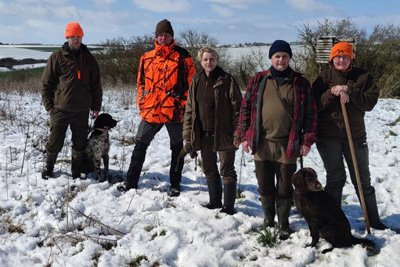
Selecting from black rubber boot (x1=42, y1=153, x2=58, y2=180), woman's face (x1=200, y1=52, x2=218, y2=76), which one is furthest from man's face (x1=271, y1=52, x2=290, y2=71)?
black rubber boot (x1=42, y1=153, x2=58, y2=180)

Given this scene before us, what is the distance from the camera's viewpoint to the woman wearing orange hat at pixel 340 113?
120 inches

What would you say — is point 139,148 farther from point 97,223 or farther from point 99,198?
point 97,223

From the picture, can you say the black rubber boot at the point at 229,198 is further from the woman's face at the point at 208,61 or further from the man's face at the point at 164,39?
the man's face at the point at 164,39

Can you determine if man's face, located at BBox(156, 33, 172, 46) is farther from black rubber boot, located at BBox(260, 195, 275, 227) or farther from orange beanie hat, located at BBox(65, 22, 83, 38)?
black rubber boot, located at BBox(260, 195, 275, 227)

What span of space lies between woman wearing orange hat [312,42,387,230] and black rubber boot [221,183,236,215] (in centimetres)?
105

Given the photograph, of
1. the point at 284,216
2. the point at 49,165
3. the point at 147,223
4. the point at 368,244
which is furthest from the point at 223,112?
the point at 49,165

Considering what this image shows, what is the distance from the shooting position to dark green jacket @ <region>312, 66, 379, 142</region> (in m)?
3.05

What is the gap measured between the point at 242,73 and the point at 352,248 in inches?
647

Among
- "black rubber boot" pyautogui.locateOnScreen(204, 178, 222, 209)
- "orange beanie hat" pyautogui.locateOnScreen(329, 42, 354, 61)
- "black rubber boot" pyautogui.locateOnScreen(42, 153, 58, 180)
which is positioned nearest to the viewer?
"orange beanie hat" pyautogui.locateOnScreen(329, 42, 354, 61)

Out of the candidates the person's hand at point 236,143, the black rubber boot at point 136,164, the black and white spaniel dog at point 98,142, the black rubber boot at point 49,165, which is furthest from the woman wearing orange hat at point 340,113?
the black rubber boot at point 49,165

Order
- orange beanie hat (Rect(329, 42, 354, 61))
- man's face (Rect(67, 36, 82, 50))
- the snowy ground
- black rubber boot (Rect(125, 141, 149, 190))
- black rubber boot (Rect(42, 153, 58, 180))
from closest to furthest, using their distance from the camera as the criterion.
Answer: the snowy ground < orange beanie hat (Rect(329, 42, 354, 61)) < man's face (Rect(67, 36, 82, 50)) < black rubber boot (Rect(125, 141, 149, 190)) < black rubber boot (Rect(42, 153, 58, 180))

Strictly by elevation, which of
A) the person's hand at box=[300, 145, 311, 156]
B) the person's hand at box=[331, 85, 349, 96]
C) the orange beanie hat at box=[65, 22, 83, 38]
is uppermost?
the orange beanie hat at box=[65, 22, 83, 38]

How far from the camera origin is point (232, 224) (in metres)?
3.52

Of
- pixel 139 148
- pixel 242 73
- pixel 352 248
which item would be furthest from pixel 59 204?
pixel 242 73
